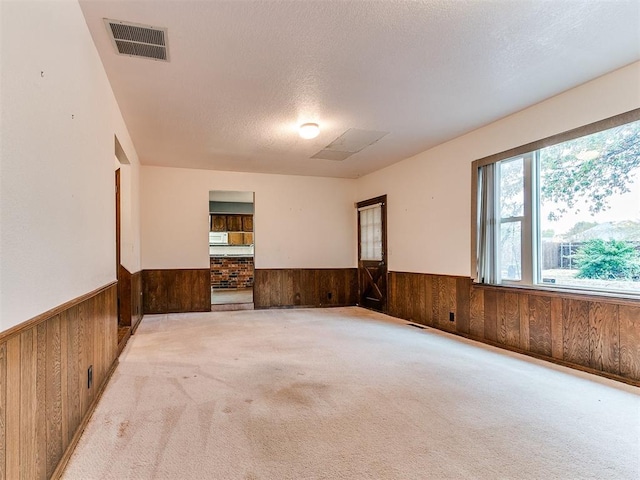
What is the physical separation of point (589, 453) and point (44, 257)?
9.79 feet

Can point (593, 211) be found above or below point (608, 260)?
above

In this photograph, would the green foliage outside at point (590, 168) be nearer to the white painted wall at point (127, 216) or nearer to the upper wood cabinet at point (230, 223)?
the white painted wall at point (127, 216)

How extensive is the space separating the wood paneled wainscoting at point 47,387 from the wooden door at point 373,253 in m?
4.89

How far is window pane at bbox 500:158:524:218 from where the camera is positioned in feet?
13.2

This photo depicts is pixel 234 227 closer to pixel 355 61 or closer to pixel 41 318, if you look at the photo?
pixel 355 61

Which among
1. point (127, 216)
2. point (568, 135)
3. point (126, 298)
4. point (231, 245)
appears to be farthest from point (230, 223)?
point (568, 135)

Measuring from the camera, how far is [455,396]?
2723mm

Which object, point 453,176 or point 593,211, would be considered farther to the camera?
point 453,176

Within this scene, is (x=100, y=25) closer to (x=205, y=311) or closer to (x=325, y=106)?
(x=325, y=106)

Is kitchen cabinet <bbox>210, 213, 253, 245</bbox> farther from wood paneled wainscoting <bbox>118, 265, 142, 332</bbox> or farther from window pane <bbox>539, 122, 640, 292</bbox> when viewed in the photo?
window pane <bbox>539, 122, 640, 292</bbox>

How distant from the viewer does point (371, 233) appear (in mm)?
7176

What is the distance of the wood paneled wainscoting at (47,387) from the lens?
134cm

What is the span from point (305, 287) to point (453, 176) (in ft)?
12.1

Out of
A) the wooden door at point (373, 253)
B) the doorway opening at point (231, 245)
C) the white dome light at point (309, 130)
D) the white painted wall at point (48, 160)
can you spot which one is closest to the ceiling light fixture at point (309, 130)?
the white dome light at point (309, 130)
